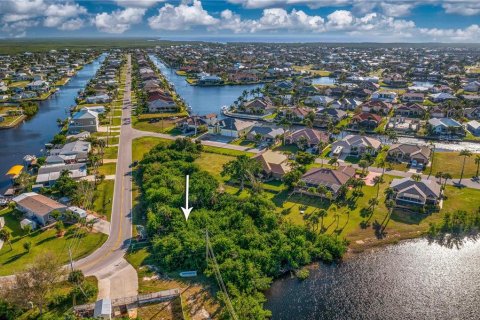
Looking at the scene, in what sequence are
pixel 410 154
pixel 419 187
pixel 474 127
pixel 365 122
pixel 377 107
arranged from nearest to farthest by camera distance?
pixel 419 187
pixel 410 154
pixel 474 127
pixel 365 122
pixel 377 107

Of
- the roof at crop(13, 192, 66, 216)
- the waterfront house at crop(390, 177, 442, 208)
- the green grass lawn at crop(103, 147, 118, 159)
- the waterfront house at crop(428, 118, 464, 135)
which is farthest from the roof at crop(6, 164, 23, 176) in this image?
the waterfront house at crop(428, 118, 464, 135)

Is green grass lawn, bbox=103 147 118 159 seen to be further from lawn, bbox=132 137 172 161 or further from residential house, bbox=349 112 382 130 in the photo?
residential house, bbox=349 112 382 130

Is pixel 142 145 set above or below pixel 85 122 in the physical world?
below

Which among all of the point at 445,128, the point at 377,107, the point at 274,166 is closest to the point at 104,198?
the point at 274,166

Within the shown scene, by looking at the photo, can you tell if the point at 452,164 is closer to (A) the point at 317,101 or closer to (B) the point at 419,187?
(B) the point at 419,187

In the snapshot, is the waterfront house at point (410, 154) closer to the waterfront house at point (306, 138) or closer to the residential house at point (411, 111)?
the waterfront house at point (306, 138)

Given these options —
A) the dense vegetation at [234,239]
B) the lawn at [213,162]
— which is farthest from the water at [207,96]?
the dense vegetation at [234,239]
